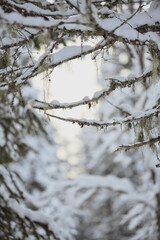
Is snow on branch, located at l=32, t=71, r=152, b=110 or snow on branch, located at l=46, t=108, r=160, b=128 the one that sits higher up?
snow on branch, located at l=32, t=71, r=152, b=110

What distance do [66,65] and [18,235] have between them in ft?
7.92

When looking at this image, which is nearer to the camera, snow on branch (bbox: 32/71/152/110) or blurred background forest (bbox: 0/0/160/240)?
blurred background forest (bbox: 0/0/160/240)

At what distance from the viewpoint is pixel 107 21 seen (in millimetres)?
1812

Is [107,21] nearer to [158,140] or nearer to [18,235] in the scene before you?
[158,140]

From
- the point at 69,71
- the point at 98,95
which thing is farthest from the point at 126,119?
the point at 69,71

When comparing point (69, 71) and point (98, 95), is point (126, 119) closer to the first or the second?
point (98, 95)

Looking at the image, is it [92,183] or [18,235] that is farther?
[92,183]

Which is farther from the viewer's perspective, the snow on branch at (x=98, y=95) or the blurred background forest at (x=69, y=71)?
→ the snow on branch at (x=98, y=95)

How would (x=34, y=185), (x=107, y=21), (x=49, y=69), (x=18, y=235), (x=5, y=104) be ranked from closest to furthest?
1. (x=107, y=21)
2. (x=49, y=69)
3. (x=18, y=235)
4. (x=5, y=104)
5. (x=34, y=185)

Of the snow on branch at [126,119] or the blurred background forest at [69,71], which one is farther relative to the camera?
the snow on branch at [126,119]

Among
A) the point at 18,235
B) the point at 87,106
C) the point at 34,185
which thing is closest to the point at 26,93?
the point at 18,235

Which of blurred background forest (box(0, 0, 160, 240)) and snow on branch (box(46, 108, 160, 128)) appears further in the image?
snow on branch (box(46, 108, 160, 128))

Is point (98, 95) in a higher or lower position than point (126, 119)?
higher

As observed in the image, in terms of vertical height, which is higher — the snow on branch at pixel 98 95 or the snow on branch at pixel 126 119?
the snow on branch at pixel 98 95
